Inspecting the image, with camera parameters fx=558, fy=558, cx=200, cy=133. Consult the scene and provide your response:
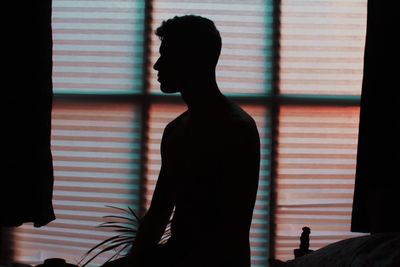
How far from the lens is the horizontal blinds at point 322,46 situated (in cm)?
282

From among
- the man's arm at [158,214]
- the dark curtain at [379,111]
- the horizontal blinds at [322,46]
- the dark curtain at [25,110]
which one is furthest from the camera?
the horizontal blinds at [322,46]

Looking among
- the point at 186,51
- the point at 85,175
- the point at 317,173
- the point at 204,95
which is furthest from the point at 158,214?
the point at 317,173

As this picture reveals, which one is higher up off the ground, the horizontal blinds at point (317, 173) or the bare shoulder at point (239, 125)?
the bare shoulder at point (239, 125)

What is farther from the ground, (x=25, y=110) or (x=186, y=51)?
(x=186, y=51)

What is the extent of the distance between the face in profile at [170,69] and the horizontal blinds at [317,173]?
1.18 metres

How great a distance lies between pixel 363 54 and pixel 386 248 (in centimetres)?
131

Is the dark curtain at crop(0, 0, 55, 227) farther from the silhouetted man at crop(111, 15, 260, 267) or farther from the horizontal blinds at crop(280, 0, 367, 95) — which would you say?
the horizontal blinds at crop(280, 0, 367, 95)

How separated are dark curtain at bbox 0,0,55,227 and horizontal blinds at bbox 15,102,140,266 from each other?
0.23 meters

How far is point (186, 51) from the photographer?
1707mm

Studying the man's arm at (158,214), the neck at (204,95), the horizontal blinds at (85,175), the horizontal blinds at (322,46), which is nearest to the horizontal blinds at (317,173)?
the horizontal blinds at (322,46)

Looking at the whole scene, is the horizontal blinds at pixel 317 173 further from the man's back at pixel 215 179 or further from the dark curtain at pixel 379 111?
the man's back at pixel 215 179

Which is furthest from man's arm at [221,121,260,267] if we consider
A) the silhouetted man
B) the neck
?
the neck

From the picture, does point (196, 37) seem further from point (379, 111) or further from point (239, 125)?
point (379, 111)

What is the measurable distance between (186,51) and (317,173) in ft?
4.51
